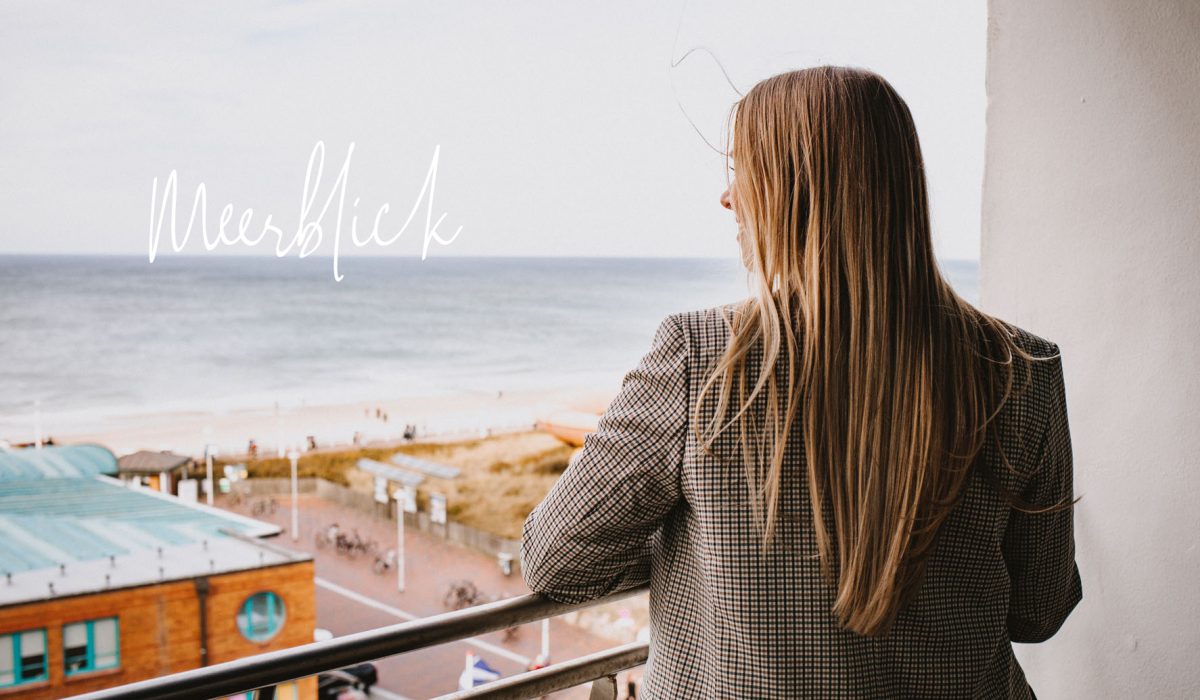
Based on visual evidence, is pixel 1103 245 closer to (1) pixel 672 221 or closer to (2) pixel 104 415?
(2) pixel 104 415

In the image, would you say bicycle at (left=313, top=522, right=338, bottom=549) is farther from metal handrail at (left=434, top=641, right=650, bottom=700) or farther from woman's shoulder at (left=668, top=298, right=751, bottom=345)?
woman's shoulder at (left=668, top=298, right=751, bottom=345)

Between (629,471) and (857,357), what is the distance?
177 mm

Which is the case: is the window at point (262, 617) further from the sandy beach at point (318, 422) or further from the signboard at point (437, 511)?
the sandy beach at point (318, 422)

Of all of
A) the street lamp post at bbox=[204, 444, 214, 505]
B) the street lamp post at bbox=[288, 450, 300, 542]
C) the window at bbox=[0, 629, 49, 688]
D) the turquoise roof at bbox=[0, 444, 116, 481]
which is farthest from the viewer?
the street lamp post at bbox=[204, 444, 214, 505]

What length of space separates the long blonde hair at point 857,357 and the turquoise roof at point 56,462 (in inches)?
500

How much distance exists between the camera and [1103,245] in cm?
118

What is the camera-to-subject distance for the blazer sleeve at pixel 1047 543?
2.15 ft

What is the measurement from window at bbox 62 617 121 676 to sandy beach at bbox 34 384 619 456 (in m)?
6.47

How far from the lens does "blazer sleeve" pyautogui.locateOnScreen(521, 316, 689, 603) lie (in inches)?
23.8

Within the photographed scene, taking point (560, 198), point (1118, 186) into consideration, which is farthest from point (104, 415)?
point (1118, 186)

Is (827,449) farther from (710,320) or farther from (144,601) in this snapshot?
(144,601)

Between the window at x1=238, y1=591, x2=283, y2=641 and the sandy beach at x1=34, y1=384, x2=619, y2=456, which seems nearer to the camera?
the window at x1=238, y1=591, x2=283, y2=641

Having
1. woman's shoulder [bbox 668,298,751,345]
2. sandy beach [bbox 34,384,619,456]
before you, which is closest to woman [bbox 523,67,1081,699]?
woman's shoulder [bbox 668,298,751,345]

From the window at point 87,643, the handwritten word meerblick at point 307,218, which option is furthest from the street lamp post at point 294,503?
the handwritten word meerblick at point 307,218
